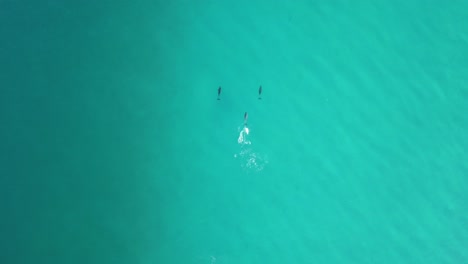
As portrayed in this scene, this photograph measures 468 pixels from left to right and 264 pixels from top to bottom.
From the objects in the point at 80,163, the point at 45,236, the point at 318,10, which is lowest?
the point at 45,236

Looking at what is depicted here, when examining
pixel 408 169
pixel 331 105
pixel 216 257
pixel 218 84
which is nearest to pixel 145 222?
pixel 216 257

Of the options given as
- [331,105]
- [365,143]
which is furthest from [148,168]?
[365,143]

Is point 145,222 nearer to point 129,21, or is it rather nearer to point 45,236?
point 45,236

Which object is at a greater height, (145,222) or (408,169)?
(408,169)

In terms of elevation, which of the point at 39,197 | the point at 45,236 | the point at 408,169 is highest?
the point at 408,169

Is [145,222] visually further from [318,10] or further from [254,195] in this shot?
[318,10]

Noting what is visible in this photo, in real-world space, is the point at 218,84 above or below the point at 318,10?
below
